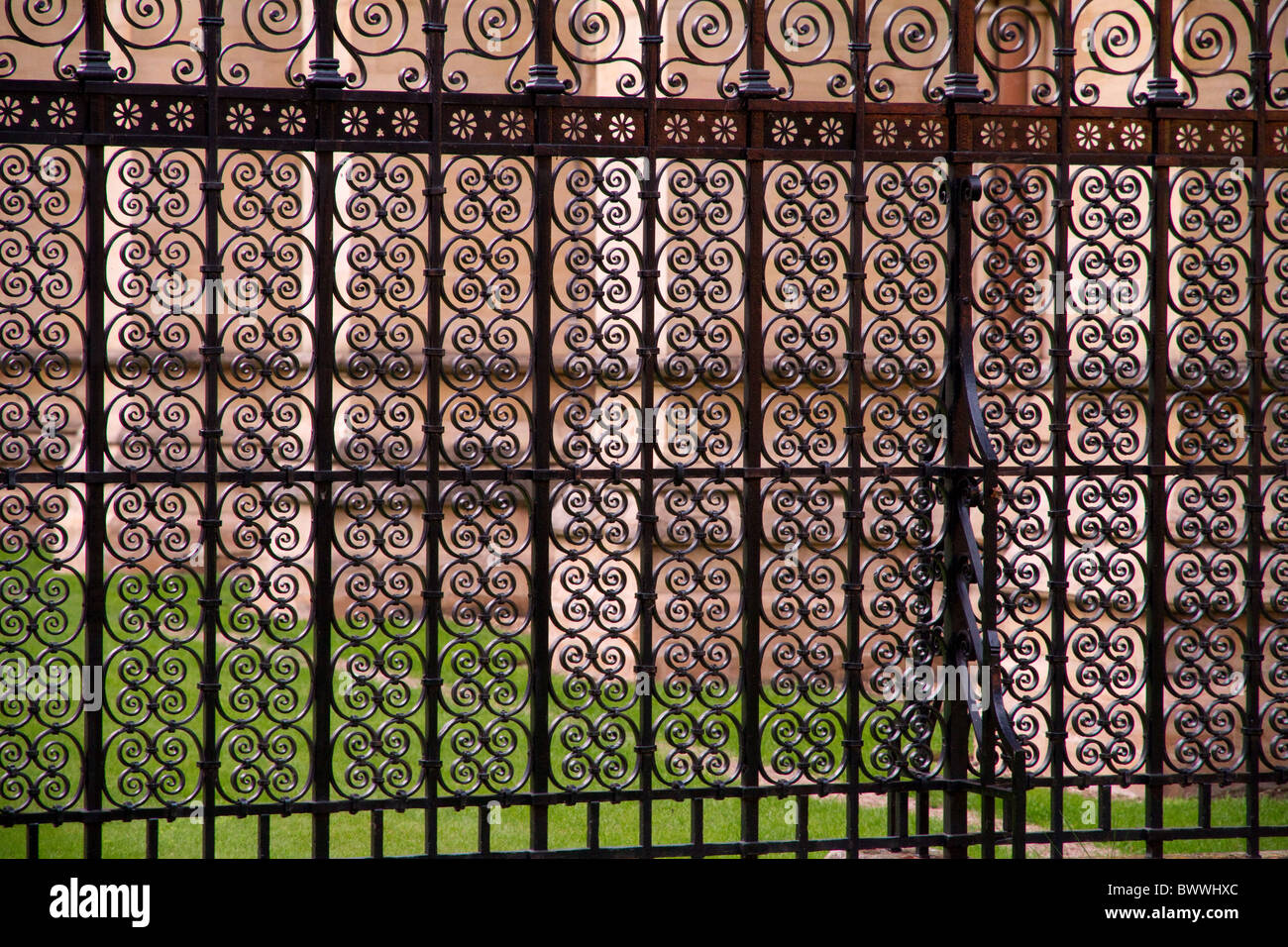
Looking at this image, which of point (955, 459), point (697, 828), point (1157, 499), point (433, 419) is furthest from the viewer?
point (1157, 499)

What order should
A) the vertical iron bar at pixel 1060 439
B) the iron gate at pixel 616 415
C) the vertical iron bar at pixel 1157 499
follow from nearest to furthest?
the iron gate at pixel 616 415
the vertical iron bar at pixel 1060 439
the vertical iron bar at pixel 1157 499

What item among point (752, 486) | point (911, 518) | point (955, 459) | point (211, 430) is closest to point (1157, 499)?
point (955, 459)

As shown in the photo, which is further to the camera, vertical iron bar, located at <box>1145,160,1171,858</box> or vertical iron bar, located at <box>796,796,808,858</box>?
vertical iron bar, located at <box>1145,160,1171,858</box>

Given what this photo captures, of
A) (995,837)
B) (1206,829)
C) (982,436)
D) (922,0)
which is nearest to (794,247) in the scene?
(982,436)

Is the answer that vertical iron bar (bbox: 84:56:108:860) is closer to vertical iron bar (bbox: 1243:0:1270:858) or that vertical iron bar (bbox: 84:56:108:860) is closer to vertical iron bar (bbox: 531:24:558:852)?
vertical iron bar (bbox: 531:24:558:852)

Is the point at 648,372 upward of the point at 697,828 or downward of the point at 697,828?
upward

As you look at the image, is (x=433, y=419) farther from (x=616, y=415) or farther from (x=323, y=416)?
(x=616, y=415)

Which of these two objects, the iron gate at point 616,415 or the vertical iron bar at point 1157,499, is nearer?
the iron gate at point 616,415

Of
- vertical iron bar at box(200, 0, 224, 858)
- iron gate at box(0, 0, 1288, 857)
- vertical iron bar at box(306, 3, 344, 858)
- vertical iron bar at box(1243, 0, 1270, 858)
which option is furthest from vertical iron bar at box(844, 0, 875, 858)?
vertical iron bar at box(200, 0, 224, 858)

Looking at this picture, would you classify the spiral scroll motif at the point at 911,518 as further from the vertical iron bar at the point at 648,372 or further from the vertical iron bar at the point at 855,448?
Result: the vertical iron bar at the point at 648,372

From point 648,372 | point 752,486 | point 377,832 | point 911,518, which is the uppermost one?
point 648,372

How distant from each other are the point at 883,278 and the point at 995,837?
2436 millimetres

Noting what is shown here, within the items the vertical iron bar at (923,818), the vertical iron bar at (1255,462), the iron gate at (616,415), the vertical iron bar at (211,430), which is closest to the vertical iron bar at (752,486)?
the iron gate at (616,415)

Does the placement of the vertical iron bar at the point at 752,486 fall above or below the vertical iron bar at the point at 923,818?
above
